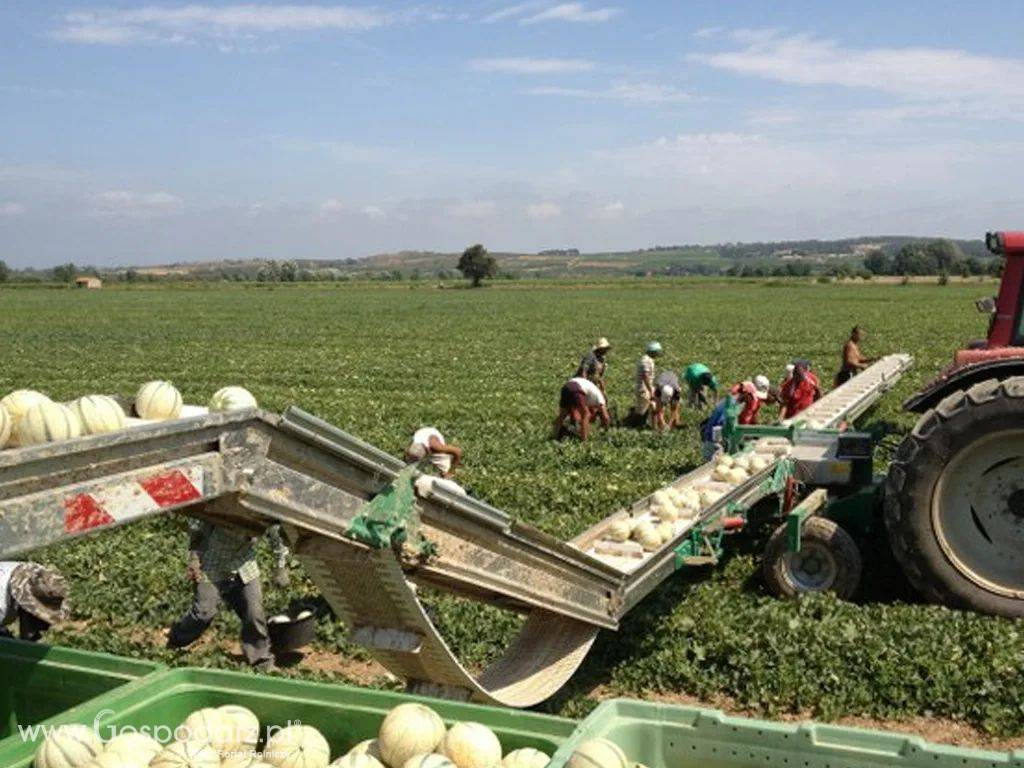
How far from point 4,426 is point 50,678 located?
2.03m

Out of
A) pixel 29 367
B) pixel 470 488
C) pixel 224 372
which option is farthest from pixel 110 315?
pixel 470 488

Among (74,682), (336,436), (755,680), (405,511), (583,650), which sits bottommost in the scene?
(755,680)

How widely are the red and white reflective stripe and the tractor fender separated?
6608 mm

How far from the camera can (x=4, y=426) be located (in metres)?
3.22

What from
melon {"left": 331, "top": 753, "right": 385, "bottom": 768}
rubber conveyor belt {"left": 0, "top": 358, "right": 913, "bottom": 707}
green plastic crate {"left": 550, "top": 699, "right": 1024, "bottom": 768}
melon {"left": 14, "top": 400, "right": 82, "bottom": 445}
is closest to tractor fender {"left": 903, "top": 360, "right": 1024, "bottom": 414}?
rubber conveyor belt {"left": 0, "top": 358, "right": 913, "bottom": 707}

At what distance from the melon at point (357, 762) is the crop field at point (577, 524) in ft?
11.2

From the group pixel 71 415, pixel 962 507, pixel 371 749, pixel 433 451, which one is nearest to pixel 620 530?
pixel 433 451

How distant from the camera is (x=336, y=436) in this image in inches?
167

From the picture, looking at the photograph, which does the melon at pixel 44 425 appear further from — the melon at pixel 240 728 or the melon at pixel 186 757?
the melon at pixel 240 728

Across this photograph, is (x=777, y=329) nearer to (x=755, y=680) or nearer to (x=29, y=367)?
(x=29, y=367)

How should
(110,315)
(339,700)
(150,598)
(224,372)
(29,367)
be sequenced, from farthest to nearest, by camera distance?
(110,315)
(29,367)
(224,372)
(150,598)
(339,700)

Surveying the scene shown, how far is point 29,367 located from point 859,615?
2869 cm

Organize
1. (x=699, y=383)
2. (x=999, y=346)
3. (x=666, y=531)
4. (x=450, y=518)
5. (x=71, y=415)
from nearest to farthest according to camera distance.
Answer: (x=71, y=415), (x=450, y=518), (x=666, y=531), (x=999, y=346), (x=699, y=383)

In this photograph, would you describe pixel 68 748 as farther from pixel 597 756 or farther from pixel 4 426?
pixel 597 756
